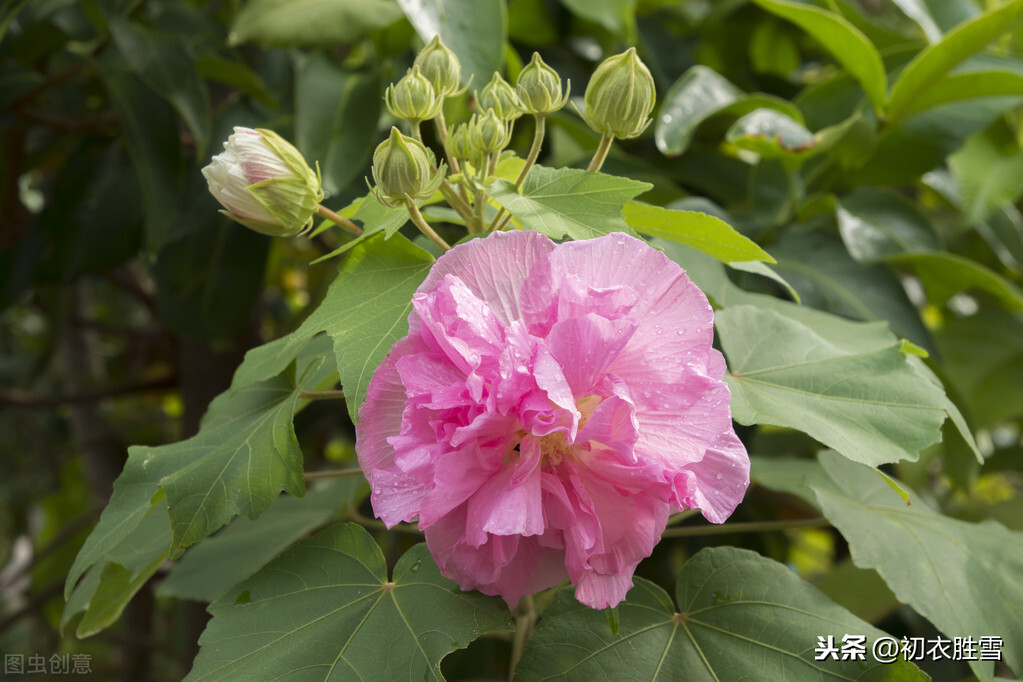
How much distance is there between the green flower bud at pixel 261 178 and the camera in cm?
57

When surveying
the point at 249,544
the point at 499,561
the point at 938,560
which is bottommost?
the point at 249,544

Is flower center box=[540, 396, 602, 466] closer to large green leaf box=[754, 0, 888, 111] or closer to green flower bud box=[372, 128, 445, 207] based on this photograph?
green flower bud box=[372, 128, 445, 207]

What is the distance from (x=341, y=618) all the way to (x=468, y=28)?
2.11 feet

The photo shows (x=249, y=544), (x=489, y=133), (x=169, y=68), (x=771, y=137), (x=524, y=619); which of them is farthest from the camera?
(x=169, y=68)

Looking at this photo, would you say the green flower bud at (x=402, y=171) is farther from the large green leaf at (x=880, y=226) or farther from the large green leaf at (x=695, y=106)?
the large green leaf at (x=880, y=226)

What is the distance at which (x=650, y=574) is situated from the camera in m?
1.32

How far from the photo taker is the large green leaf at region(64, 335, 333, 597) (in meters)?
0.55

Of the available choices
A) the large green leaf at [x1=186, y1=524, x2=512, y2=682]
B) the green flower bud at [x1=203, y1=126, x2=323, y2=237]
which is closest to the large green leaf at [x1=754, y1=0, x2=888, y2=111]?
the green flower bud at [x1=203, y1=126, x2=323, y2=237]

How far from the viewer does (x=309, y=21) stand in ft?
3.33

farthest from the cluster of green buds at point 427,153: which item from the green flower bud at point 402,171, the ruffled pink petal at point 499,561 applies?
the ruffled pink petal at point 499,561

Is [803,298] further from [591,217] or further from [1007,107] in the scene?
[591,217]

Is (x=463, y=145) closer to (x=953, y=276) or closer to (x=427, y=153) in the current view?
(x=427, y=153)

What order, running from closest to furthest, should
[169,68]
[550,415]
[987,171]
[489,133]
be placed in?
[550,415] → [489,133] → [169,68] → [987,171]

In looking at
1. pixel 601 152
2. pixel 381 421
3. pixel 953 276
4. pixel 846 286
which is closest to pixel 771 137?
pixel 846 286
